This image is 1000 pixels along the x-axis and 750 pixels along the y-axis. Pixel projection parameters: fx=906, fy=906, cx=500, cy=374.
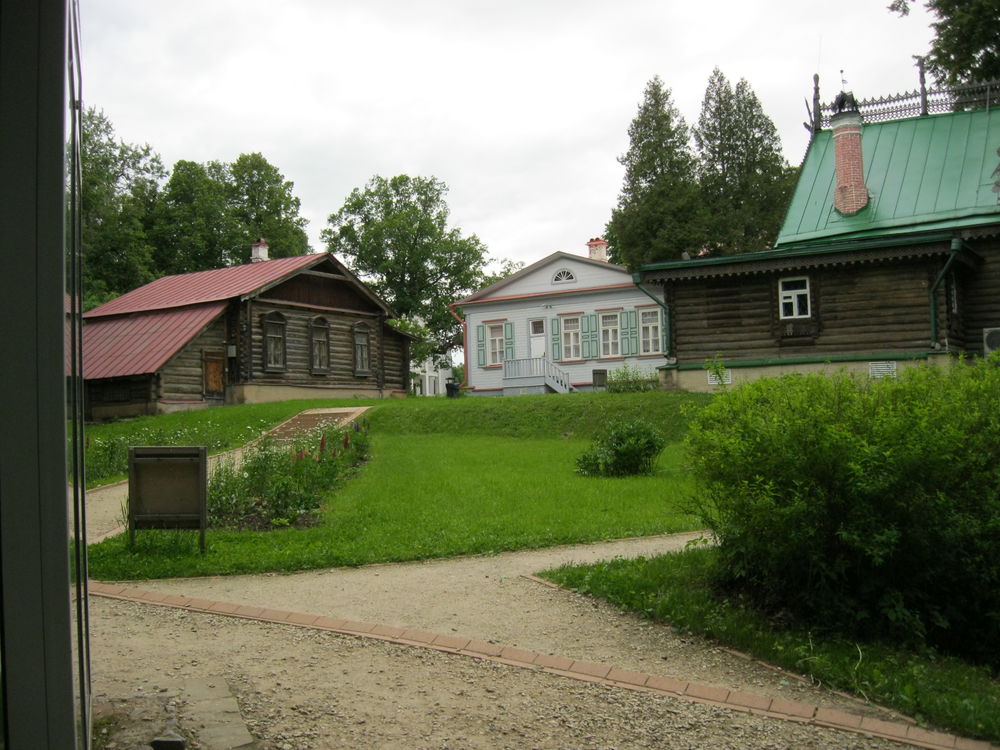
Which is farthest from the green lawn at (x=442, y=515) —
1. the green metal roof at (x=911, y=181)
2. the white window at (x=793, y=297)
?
the green metal roof at (x=911, y=181)

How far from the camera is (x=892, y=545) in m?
6.00

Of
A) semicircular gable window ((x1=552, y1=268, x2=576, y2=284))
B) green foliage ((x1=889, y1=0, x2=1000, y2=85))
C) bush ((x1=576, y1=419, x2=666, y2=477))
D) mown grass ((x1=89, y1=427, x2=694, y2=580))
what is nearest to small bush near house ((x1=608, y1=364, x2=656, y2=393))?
mown grass ((x1=89, y1=427, x2=694, y2=580))

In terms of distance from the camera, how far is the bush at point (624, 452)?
15.1 m

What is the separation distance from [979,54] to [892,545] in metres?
27.5

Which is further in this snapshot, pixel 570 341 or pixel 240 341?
pixel 570 341

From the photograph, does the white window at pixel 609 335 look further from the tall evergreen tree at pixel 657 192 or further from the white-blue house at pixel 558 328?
the tall evergreen tree at pixel 657 192

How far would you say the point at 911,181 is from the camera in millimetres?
27422

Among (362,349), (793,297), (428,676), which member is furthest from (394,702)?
(362,349)

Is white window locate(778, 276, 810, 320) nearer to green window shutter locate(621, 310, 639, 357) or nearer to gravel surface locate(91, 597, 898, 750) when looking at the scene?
green window shutter locate(621, 310, 639, 357)

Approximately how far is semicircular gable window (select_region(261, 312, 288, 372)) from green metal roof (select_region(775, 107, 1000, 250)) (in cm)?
1774

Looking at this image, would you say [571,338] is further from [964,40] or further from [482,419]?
[964,40]

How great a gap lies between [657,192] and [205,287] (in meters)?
21.3

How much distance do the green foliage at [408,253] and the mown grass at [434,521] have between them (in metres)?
42.7

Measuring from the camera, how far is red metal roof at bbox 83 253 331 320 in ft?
108
